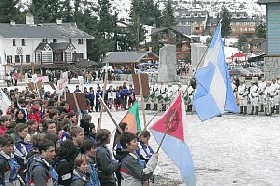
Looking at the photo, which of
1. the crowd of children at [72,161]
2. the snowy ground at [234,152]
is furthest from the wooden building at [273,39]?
the crowd of children at [72,161]

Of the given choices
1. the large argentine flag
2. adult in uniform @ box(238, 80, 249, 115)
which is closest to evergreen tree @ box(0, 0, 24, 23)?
adult in uniform @ box(238, 80, 249, 115)

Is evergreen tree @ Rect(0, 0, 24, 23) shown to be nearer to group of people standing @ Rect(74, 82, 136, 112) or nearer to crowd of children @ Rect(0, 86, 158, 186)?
group of people standing @ Rect(74, 82, 136, 112)

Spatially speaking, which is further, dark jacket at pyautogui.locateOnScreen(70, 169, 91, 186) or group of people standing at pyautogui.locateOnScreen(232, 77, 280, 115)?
group of people standing at pyautogui.locateOnScreen(232, 77, 280, 115)

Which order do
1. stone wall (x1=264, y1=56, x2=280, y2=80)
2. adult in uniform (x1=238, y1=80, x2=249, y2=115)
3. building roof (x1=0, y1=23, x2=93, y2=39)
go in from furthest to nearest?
building roof (x1=0, y1=23, x2=93, y2=39) → stone wall (x1=264, y1=56, x2=280, y2=80) → adult in uniform (x1=238, y1=80, x2=249, y2=115)

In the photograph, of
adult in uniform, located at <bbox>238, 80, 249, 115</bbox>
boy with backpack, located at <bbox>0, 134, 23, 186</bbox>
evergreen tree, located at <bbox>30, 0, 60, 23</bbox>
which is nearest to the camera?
boy with backpack, located at <bbox>0, 134, 23, 186</bbox>

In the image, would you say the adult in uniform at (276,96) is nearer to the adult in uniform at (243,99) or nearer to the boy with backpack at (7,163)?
the adult in uniform at (243,99)

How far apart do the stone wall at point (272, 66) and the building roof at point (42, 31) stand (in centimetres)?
4539

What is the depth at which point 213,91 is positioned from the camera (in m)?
11.7

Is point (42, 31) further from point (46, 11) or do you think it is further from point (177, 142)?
point (177, 142)

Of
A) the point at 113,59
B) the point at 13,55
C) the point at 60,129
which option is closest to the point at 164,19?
the point at 113,59

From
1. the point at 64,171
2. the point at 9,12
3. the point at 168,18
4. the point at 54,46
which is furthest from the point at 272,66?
the point at 168,18

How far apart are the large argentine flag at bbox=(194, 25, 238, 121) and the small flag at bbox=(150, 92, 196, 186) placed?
5.39 ft

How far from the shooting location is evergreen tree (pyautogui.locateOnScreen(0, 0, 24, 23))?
3526 inches

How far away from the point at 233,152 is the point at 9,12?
253 ft
